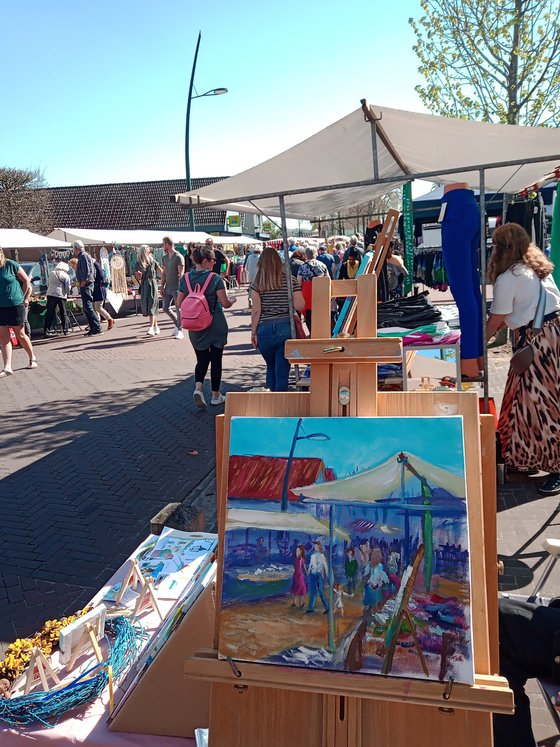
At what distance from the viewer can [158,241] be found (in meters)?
22.2

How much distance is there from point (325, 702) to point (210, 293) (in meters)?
5.49

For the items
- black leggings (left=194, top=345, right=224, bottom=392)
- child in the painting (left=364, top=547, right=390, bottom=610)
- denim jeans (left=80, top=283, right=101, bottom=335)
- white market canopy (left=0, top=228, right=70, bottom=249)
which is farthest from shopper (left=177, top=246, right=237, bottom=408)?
white market canopy (left=0, top=228, right=70, bottom=249)

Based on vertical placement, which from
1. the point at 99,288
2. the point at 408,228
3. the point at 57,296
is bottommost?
the point at 57,296

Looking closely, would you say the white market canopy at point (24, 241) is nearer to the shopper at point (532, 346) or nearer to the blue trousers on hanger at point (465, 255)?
the blue trousers on hanger at point (465, 255)

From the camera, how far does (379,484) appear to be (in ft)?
5.29

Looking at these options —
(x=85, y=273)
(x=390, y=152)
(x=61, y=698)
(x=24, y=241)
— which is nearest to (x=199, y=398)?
(x=390, y=152)

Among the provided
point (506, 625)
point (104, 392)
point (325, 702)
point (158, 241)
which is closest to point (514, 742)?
point (506, 625)

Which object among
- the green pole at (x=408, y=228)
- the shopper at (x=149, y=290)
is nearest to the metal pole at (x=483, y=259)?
the green pole at (x=408, y=228)

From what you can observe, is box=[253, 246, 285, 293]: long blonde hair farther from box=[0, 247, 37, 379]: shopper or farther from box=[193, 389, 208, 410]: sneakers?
box=[0, 247, 37, 379]: shopper

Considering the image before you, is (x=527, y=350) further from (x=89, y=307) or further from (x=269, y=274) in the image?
(x=89, y=307)

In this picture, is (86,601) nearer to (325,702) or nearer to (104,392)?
(325,702)

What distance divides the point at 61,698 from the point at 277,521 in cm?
123

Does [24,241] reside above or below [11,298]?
above

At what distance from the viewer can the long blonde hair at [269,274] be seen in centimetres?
572
